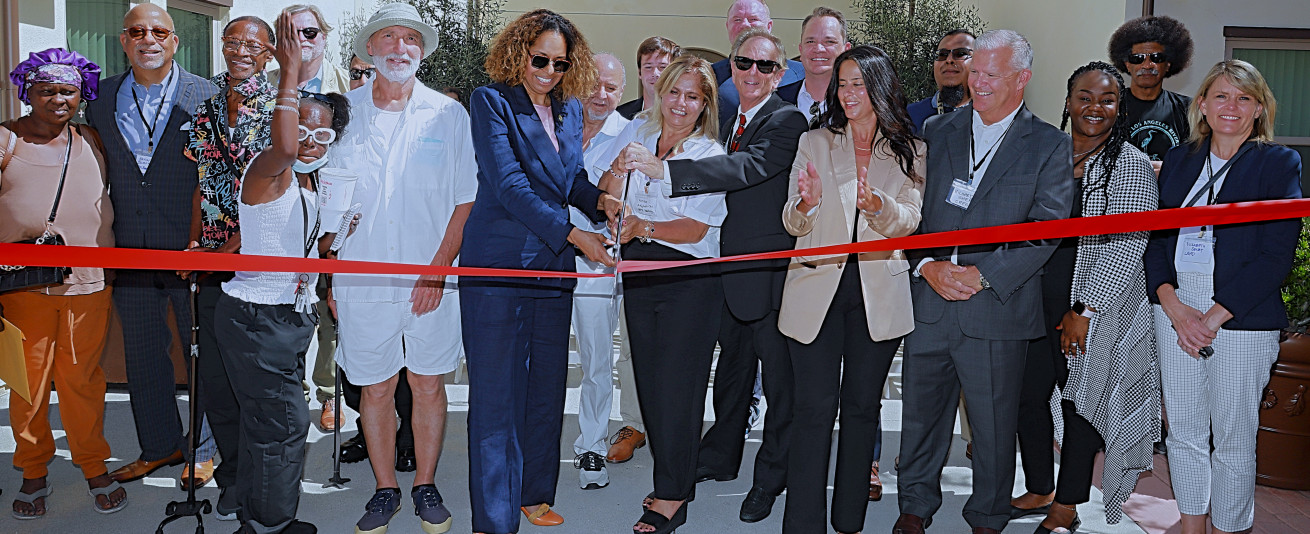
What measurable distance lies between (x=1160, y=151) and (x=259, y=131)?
348 centimetres

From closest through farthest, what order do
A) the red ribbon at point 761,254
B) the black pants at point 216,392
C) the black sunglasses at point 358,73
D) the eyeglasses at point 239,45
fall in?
1. the red ribbon at point 761,254
2. the eyeglasses at point 239,45
3. the black pants at point 216,392
4. the black sunglasses at point 358,73

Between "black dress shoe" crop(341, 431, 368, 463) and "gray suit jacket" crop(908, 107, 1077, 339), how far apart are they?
2.72 meters

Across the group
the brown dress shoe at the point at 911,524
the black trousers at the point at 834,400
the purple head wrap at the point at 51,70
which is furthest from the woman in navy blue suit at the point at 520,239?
the purple head wrap at the point at 51,70

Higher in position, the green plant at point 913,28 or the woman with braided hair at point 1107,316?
the green plant at point 913,28

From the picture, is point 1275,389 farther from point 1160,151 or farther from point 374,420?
point 374,420

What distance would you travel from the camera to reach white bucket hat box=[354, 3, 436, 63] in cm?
351

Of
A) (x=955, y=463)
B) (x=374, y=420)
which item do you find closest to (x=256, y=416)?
(x=374, y=420)

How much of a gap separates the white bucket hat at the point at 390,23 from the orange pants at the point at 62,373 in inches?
62.4

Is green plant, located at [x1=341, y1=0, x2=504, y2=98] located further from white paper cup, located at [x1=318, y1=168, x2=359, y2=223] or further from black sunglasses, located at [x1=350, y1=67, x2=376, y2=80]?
white paper cup, located at [x1=318, y1=168, x2=359, y2=223]

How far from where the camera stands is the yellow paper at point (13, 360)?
378cm

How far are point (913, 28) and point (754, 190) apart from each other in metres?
3.80

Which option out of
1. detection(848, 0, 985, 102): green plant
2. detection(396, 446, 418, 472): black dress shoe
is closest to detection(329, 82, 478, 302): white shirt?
detection(396, 446, 418, 472): black dress shoe

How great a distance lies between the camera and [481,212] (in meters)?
3.60

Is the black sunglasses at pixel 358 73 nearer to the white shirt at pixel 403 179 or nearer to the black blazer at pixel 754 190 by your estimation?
the white shirt at pixel 403 179
